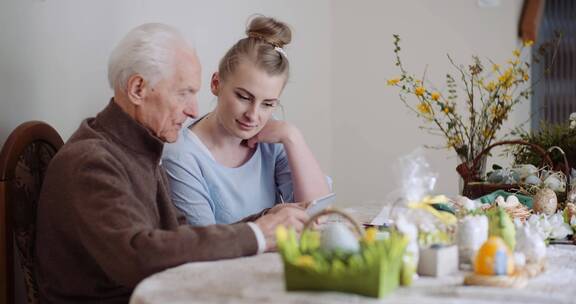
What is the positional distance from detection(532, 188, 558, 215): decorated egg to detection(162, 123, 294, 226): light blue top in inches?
28.1

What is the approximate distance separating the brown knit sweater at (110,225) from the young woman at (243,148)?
24 cm

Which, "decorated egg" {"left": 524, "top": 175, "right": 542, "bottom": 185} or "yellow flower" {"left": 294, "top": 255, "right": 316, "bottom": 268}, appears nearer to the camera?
"yellow flower" {"left": 294, "top": 255, "right": 316, "bottom": 268}

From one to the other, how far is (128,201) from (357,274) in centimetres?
56

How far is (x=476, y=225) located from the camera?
142 cm

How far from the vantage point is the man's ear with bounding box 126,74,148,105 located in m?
1.74

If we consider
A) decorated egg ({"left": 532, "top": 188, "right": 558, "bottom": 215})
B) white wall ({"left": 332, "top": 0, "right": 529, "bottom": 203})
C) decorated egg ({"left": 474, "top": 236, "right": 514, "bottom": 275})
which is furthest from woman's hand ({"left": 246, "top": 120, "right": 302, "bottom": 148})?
white wall ({"left": 332, "top": 0, "right": 529, "bottom": 203})

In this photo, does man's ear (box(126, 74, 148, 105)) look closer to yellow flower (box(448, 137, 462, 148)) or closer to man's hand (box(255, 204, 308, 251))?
man's hand (box(255, 204, 308, 251))

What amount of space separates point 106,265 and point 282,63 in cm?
94

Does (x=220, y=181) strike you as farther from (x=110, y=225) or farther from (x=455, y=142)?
(x=455, y=142)

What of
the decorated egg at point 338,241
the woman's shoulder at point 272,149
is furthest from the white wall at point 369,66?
the decorated egg at point 338,241

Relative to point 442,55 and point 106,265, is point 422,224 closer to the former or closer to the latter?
point 106,265

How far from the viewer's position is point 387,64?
15.4 feet

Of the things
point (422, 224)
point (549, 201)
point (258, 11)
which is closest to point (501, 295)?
point (422, 224)

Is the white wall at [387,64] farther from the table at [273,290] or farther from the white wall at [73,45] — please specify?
the table at [273,290]
